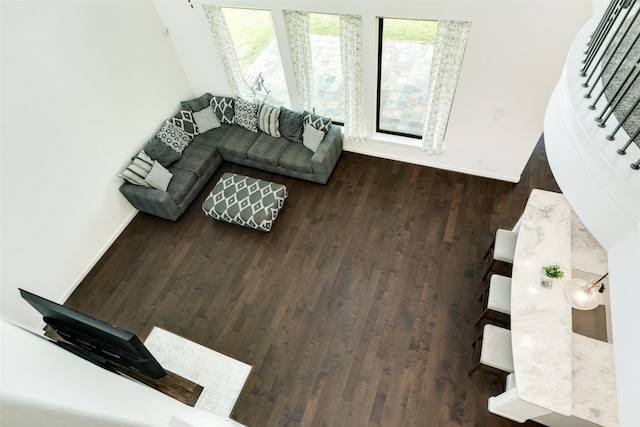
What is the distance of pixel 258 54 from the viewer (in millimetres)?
6137

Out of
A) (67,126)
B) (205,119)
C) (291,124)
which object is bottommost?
(67,126)

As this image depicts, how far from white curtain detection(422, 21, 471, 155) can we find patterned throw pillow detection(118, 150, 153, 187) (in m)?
4.47

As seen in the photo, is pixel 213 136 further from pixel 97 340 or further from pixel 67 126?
pixel 97 340

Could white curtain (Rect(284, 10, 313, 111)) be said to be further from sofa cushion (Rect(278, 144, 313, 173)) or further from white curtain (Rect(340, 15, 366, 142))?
sofa cushion (Rect(278, 144, 313, 173))

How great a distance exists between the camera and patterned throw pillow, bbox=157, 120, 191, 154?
6211 mm

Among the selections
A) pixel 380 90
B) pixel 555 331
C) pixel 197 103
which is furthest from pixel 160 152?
pixel 555 331

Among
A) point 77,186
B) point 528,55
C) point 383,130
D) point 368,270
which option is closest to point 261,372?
point 368,270

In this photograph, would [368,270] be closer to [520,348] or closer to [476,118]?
[520,348]

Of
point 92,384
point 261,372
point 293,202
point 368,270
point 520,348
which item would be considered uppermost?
point 293,202

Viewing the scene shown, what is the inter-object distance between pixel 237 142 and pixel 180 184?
1247 mm

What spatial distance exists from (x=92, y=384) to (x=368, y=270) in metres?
3.74

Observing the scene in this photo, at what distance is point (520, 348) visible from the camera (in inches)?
129

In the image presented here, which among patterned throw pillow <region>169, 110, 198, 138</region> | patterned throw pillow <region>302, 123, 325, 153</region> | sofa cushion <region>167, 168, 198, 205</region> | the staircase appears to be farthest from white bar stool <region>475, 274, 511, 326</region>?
patterned throw pillow <region>169, 110, 198, 138</region>

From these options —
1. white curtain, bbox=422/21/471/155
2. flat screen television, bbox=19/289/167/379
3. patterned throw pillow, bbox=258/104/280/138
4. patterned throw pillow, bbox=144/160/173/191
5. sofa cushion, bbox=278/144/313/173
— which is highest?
white curtain, bbox=422/21/471/155
